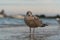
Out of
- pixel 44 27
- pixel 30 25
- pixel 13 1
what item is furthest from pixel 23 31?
pixel 13 1

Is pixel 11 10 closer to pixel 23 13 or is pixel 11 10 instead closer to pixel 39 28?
pixel 23 13

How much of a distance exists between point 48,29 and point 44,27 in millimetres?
50

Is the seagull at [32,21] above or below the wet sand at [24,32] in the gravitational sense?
above

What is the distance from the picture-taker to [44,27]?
0.99 m

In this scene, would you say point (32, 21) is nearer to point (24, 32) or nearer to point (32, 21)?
point (32, 21)

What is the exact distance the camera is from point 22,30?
1006mm

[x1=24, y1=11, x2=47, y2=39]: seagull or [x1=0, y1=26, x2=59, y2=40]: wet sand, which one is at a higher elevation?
[x1=24, y1=11, x2=47, y2=39]: seagull

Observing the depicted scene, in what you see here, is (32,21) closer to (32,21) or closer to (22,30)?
(32,21)

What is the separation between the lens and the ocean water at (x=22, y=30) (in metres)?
0.99

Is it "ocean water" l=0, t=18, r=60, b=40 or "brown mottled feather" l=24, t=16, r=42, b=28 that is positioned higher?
"brown mottled feather" l=24, t=16, r=42, b=28

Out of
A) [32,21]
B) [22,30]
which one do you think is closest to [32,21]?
[32,21]

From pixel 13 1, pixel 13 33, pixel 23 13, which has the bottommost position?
pixel 13 33

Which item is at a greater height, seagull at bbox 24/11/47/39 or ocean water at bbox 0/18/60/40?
seagull at bbox 24/11/47/39

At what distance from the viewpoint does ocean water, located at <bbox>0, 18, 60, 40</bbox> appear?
988 mm
